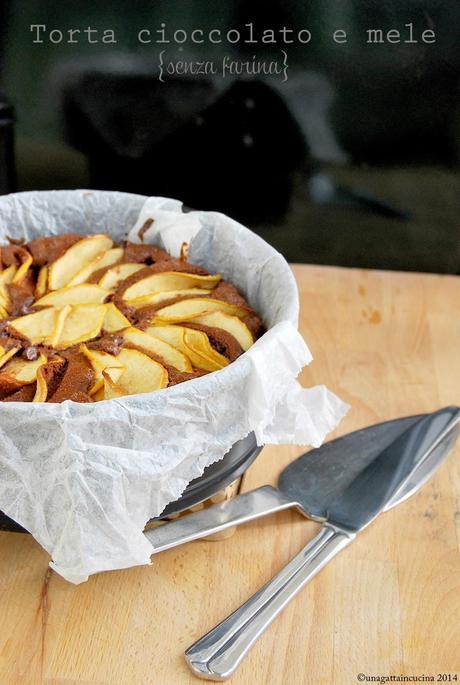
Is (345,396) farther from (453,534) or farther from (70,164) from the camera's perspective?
(70,164)

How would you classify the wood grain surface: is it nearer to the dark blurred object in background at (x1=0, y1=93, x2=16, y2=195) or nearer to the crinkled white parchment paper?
the crinkled white parchment paper

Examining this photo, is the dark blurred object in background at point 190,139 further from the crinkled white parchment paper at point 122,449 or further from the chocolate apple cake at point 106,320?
the crinkled white parchment paper at point 122,449

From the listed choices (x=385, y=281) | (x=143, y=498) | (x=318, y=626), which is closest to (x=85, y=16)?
(x=385, y=281)

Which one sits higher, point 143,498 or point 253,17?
point 253,17

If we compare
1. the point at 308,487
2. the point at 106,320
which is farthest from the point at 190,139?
the point at 308,487

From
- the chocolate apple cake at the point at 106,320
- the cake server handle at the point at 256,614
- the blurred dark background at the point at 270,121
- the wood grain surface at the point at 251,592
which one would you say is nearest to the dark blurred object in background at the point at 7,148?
the blurred dark background at the point at 270,121
